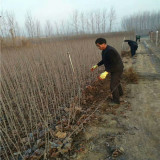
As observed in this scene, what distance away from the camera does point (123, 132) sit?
7.09ft

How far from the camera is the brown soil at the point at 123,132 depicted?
1805mm

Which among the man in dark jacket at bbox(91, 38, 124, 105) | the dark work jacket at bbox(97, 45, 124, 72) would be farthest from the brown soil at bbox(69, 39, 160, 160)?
the dark work jacket at bbox(97, 45, 124, 72)

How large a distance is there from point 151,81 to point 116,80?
1.91 meters

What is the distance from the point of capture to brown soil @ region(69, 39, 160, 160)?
1.80 metres

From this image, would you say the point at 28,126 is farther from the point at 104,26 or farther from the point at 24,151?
the point at 104,26

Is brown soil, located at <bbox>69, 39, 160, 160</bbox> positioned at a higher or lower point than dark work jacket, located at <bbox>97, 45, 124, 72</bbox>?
lower

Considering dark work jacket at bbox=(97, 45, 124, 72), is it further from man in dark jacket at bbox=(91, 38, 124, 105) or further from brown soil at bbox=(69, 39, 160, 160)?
brown soil at bbox=(69, 39, 160, 160)

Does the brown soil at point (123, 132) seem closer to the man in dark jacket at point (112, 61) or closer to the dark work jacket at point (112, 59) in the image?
the man in dark jacket at point (112, 61)

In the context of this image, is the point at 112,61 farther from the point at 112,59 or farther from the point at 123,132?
the point at 123,132

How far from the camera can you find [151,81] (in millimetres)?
4184

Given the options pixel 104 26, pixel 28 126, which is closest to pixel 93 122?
pixel 28 126

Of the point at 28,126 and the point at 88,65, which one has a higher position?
the point at 88,65


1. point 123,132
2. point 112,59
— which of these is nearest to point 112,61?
point 112,59

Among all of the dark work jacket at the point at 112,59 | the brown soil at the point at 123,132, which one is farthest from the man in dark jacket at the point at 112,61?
the brown soil at the point at 123,132
